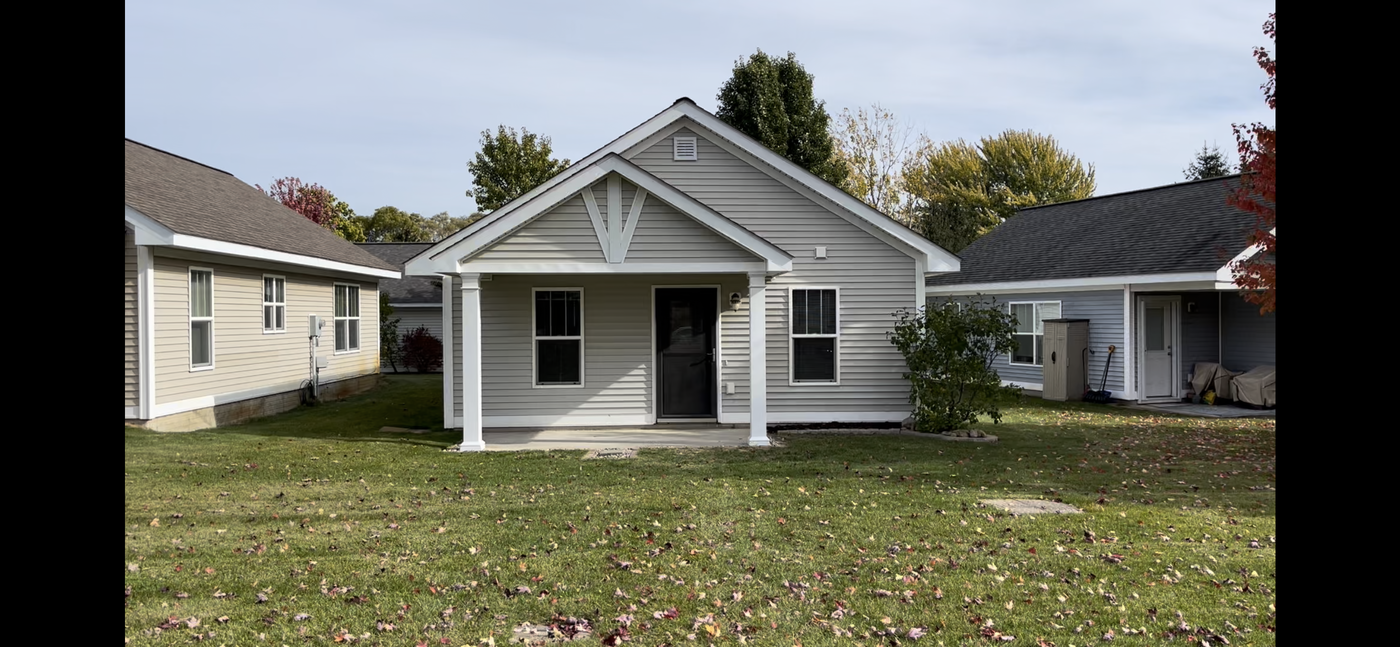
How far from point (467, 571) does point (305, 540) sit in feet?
5.38

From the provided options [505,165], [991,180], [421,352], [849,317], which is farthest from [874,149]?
[849,317]

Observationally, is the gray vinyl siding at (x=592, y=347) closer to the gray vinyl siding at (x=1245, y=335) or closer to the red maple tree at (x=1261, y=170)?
the red maple tree at (x=1261, y=170)

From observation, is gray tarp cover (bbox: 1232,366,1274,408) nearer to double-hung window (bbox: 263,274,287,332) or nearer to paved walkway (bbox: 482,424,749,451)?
paved walkway (bbox: 482,424,749,451)

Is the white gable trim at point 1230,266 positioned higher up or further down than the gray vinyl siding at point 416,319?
higher up

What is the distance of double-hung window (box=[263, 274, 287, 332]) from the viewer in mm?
15938

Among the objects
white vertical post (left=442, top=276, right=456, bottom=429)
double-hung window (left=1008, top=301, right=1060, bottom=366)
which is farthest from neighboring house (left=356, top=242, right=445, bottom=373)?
double-hung window (left=1008, top=301, right=1060, bottom=366)

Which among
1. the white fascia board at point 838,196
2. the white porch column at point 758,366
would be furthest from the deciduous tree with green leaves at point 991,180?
the white porch column at point 758,366

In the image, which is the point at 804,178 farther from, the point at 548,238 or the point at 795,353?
the point at 548,238

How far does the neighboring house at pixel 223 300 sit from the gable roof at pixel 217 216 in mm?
37

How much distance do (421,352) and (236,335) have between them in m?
13.2

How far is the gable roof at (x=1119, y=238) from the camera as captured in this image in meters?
16.9

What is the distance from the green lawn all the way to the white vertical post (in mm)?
1968
